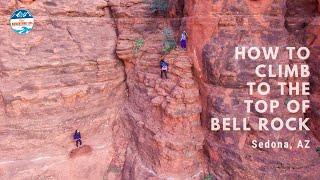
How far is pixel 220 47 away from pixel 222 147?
8.27 ft

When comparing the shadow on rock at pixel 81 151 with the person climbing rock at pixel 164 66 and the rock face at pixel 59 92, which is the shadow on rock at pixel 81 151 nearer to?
the rock face at pixel 59 92

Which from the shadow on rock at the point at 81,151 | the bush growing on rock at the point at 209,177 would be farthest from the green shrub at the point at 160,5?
the bush growing on rock at the point at 209,177

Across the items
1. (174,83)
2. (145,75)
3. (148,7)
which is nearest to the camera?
(174,83)

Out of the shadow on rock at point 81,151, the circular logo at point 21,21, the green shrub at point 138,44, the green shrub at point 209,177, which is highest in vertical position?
the circular logo at point 21,21

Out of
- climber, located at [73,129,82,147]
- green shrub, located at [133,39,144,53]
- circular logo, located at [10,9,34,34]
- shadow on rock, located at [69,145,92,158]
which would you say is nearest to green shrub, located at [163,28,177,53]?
green shrub, located at [133,39,144,53]

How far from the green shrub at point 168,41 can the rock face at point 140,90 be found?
0.19 ft

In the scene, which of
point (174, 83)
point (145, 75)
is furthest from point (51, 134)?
point (174, 83)

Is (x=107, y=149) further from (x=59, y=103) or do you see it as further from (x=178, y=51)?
(x=178, y=51)

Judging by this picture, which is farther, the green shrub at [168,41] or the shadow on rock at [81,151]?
the shadow on rock at [81,151]

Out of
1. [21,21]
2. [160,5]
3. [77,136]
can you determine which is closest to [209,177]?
[77,136]

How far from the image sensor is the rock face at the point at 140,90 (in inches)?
331

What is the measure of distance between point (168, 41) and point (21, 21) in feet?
13.7

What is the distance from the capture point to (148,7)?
10633mm

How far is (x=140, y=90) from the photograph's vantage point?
400 inches
